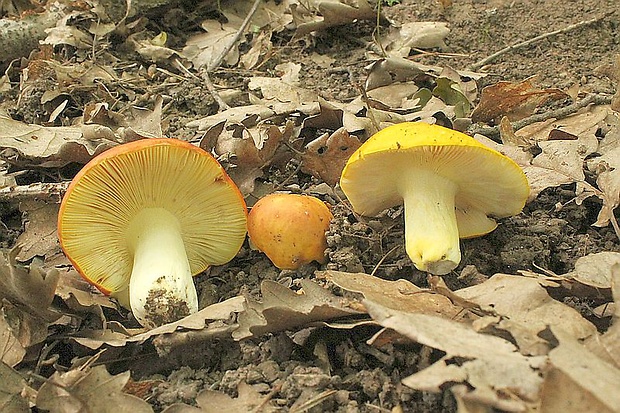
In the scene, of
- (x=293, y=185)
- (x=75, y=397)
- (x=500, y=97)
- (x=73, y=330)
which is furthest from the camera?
(x=500, y=97)

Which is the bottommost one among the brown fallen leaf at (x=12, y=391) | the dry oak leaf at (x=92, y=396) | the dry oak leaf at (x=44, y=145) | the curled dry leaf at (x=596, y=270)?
the brown fallen leaf at (x=12, y=391)

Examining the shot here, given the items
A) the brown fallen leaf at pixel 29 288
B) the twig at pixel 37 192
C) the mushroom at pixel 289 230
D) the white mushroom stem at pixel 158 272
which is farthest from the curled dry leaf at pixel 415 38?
the brown fallen leaf at pixel 29 288

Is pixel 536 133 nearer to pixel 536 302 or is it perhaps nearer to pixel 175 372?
pixel 536 302

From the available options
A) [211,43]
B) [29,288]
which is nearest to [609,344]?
[29,288]

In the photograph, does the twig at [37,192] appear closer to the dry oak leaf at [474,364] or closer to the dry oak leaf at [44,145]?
the dry oak leaf at [44,145]

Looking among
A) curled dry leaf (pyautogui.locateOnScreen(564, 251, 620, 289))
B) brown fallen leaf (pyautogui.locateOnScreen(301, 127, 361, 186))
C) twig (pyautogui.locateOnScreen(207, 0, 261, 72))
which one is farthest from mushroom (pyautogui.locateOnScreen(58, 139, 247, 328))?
twig (pyautogui.locateOnScreen(207, 0, 261, 72))

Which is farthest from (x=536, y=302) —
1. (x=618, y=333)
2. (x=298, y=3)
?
(x=298, y=3)

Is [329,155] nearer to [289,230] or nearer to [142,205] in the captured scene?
[289,230]

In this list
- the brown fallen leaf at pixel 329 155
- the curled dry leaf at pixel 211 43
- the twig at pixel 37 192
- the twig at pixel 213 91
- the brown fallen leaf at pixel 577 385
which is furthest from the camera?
the curled dry leaf at pixel 211 43
